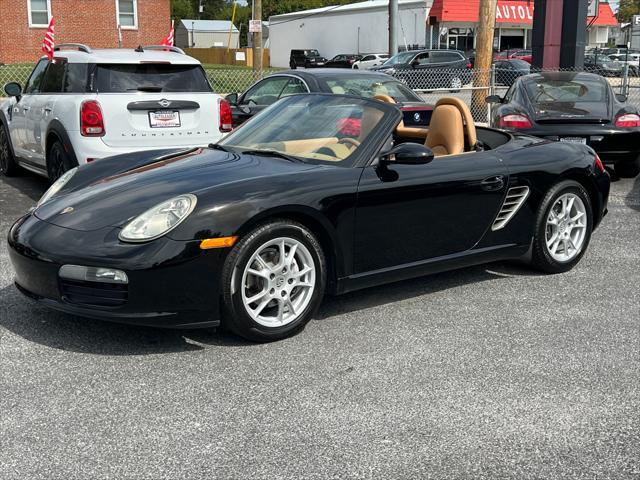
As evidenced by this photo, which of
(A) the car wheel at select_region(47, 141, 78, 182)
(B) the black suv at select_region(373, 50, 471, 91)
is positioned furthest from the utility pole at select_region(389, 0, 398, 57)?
(A) the car wheel at select_region(47, 141, 78, 182)

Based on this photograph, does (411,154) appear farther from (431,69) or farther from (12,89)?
(431,69)

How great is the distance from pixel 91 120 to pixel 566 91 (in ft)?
20.6

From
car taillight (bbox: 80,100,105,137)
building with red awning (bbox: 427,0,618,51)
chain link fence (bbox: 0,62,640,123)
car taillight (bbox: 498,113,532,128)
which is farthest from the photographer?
building with red awning (bbox: 427,0,618,51)

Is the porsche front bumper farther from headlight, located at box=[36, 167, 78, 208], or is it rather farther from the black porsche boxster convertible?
headlight, located at box=[36, 167, 78, 208]

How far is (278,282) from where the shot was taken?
4520 mm

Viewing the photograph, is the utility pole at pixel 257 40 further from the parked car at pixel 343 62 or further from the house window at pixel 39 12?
the parked car at pixel 343 62

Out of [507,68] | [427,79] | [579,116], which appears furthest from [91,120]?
[507,68]

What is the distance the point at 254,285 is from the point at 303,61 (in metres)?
47.5

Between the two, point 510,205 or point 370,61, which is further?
point 370,61

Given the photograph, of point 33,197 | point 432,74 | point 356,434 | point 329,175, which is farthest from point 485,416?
point 432,74

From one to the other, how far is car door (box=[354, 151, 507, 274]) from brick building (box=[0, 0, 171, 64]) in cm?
3257

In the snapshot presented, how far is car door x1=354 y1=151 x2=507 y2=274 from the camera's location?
4863 millimetres

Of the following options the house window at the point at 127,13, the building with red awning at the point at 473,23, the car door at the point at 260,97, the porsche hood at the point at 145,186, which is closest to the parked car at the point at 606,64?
the building with red awning at the point at 473,23

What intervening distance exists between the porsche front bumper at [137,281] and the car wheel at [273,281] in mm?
100
